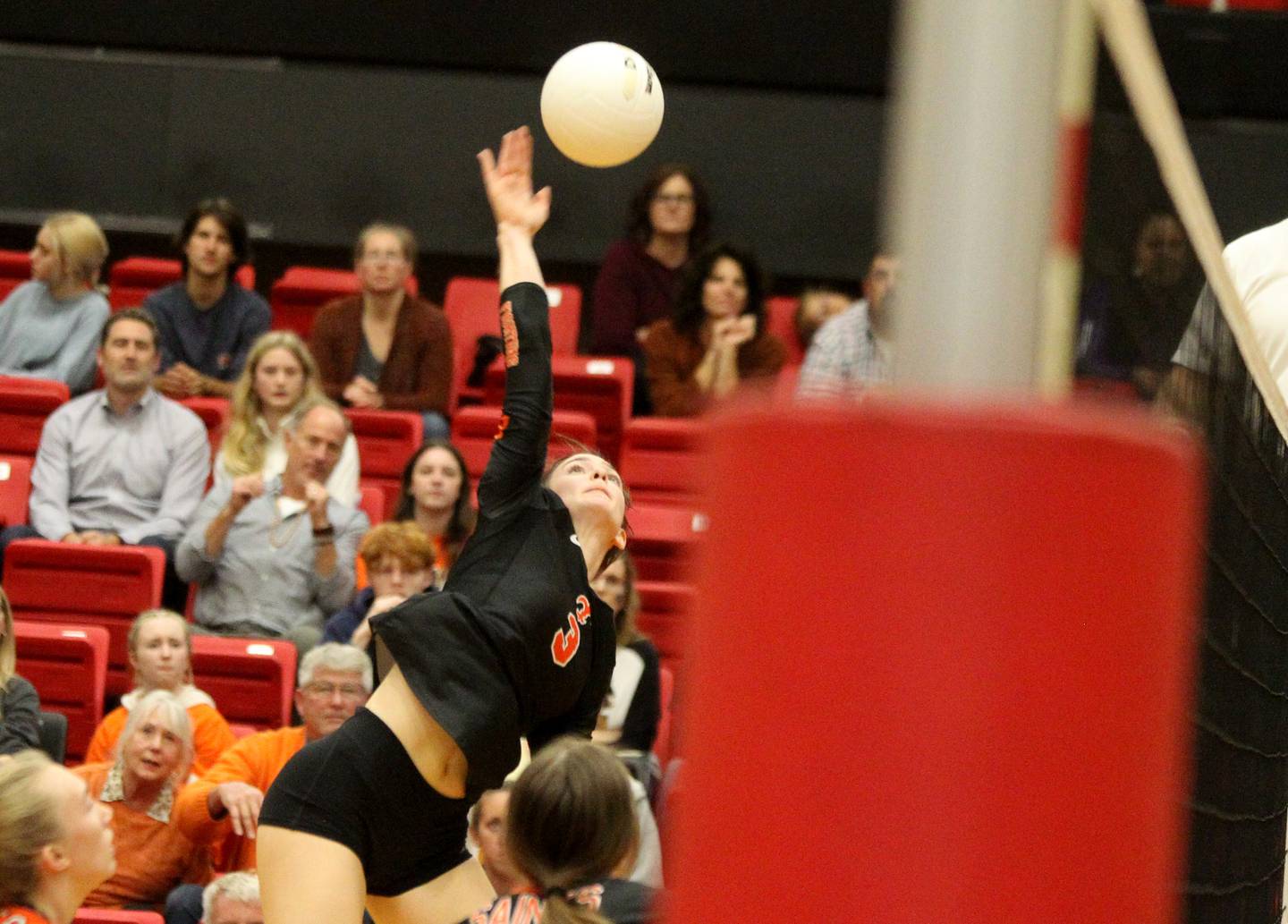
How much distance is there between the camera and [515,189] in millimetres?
3859

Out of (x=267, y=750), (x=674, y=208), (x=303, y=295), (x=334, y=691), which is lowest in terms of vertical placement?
(x=267, y=750)

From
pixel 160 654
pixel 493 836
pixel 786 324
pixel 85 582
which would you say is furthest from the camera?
pixel 786 324

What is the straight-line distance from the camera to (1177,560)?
105 cm

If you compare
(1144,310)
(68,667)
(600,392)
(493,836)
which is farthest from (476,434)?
(1144,310)

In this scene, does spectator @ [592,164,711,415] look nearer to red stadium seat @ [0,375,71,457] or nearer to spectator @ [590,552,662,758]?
red stadium seat @ [0,375,71,457]

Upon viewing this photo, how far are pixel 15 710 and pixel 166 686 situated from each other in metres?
0.61

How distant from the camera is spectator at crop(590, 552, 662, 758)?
6055 millimetres

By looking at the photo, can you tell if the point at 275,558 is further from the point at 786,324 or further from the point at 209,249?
the point at 786,324

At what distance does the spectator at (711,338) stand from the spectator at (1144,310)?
5451mm

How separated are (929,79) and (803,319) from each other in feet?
26.5

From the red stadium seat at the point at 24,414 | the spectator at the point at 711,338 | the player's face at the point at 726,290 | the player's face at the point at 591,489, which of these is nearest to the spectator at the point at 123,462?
the red stadium seat at the point at 24,414

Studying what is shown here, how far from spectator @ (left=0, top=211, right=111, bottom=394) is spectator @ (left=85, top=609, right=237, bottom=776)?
8.76ft

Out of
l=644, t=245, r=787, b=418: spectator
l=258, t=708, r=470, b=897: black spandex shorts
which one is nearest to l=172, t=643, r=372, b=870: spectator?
l=258, t=708, r=470, b=897: black spandex shorts

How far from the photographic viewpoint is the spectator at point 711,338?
804cm
